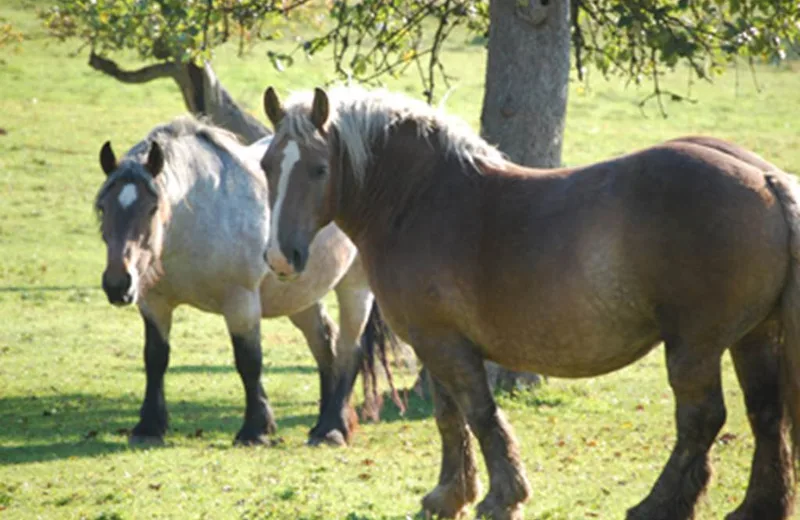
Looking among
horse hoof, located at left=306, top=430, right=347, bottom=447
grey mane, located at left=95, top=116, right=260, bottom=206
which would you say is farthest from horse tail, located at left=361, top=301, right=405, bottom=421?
grey mane, located at left=95, top=116, right=260, bottom=206

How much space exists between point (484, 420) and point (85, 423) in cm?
649

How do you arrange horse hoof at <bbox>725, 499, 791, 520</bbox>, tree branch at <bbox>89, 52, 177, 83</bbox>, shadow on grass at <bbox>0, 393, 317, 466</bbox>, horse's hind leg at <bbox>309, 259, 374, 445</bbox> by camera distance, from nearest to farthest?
horse hoof at <bbox>725, 499, 791, 520</bbox>
shadow on grass at <bbox>0, 393, 317, 466</bbox>
horse's hind leg at <bbox>309, 259, 374, 445</bbox>
tree branch at <bbox>89, 52, 177, 83</bbox>

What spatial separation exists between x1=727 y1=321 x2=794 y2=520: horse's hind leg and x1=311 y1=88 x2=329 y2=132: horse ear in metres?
2.75

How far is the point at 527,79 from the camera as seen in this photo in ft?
41.3

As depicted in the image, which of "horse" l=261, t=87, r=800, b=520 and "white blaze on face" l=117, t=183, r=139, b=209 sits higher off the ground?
"horse" l=261, t=87, r=800, b=520

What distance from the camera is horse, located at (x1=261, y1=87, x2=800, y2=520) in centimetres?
647

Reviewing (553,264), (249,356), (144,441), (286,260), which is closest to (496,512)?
(553,264)

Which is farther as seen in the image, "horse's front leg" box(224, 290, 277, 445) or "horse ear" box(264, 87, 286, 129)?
"horse's front leg" box(224, 290, 277, 445)

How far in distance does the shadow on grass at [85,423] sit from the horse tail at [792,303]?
6422 millimetres

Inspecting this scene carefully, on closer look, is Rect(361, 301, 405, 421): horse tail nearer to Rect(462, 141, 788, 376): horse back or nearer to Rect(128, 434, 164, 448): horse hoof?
Rect(128, 434, 164, 448): horse hoof

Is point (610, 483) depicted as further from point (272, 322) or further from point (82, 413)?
point (272, 322)

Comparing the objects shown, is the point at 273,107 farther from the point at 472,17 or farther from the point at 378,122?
the point at 472,17

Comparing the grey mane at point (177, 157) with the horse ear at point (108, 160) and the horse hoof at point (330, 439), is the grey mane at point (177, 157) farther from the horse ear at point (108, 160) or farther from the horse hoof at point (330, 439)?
the horse hoof at point (330, 439)

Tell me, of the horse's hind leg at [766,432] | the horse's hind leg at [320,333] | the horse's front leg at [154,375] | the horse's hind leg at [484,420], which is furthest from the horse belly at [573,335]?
the horse's hind leg at [320,333]
